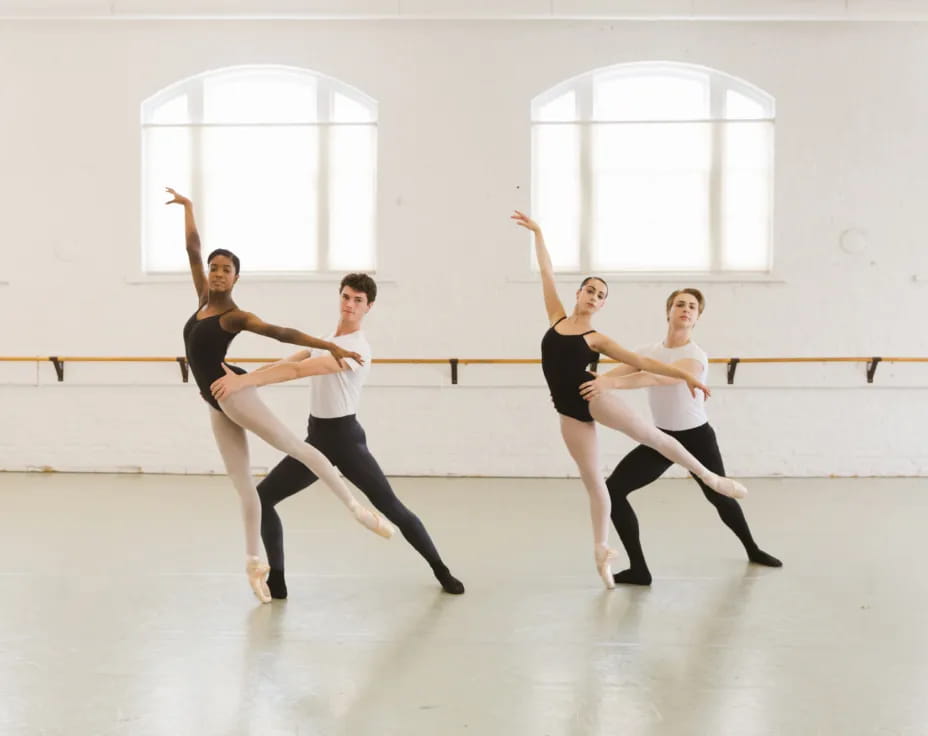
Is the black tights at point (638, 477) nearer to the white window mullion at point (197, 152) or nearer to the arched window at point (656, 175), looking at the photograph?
the arched window at point (656, 175)

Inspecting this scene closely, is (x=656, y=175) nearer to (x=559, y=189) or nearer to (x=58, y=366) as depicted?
(x=559, y=189)

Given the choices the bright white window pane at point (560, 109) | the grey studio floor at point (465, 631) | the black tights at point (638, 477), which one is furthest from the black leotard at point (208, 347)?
the bright white window pane at point (560, 109)

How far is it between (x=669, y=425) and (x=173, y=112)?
5468mm

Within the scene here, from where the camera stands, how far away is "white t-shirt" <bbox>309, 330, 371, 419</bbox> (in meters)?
3.58

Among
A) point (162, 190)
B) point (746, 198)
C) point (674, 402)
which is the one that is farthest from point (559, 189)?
point (674, 402)

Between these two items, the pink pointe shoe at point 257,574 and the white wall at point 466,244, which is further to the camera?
the white wall at point 466,244

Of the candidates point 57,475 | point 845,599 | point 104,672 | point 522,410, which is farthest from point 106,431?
point 845,599

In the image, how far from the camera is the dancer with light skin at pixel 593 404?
362cm

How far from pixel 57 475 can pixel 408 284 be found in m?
3.35

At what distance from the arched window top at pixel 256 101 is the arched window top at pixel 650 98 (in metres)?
1.67

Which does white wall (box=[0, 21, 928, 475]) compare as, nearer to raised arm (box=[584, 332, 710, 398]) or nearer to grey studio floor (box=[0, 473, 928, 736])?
grey studio floor (box=[0, 473, 928, 736])

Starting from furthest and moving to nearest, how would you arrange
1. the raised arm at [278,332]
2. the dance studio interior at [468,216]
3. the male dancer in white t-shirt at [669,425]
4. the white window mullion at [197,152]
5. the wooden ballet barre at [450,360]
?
the white window mullion at [197,152] < the dance studio interior at [468,216] < the wooden ballet barre at [450,360] < the male dancer in white t-shirt at [669,425] < the raised arm at [278,332]

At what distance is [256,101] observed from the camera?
24.5 ft

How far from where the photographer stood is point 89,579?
13.2ft
